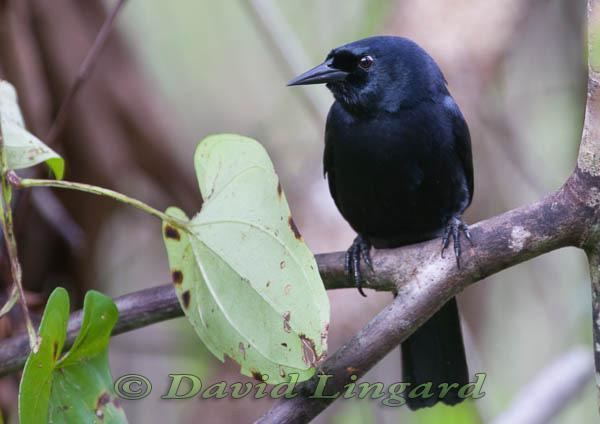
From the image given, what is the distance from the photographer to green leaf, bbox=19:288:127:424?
1.50 meters

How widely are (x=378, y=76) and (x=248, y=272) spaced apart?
1.27m

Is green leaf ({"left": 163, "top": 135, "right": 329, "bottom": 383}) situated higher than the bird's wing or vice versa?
green leaf ({"left": 163, "top": 135, "right": 329, "bottom": 383})

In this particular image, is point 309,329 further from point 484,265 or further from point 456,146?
point 456,146

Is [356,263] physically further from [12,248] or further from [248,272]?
[12,248]

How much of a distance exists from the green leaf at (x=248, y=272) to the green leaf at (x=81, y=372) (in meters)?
0.16

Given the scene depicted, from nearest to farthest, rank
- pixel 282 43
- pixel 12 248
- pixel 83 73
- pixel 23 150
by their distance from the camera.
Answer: pixel 12 248, pixel 23 150, pixel 83 73, pixel 282 43

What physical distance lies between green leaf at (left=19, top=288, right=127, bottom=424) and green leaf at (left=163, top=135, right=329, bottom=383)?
157 mm

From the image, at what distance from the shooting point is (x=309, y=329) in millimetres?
1550

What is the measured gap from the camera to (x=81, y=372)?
1.65 meters

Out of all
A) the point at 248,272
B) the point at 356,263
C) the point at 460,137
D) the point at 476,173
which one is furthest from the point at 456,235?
the point at 476,173

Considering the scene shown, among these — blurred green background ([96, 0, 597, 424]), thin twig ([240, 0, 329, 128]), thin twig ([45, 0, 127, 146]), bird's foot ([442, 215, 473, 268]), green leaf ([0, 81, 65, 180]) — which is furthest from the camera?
blurred green background ([96, 0, 597, 424])

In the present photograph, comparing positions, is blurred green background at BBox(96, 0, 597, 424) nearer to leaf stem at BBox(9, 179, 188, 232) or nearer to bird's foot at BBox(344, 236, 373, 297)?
bird's foot at BBox(344, 236, 373, 297)

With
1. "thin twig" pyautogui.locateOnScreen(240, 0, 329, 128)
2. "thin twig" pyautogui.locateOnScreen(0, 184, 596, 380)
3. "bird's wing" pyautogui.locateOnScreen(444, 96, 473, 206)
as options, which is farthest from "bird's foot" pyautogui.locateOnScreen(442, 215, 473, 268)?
"thin twig" pyautogui.locateOnScreen(240, 0, 329, 128)

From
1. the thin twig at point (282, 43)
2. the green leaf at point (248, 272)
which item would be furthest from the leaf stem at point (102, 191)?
the thin twig at point (282, 43)
